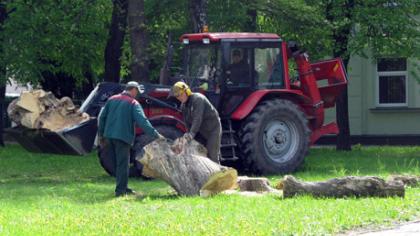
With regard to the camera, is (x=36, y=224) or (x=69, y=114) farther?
(x=69, y=114)

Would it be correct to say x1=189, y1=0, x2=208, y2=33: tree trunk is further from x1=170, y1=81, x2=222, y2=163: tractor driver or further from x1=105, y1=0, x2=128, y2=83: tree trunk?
x1=170, y1=81, x2=222, y2=163: tractor driver

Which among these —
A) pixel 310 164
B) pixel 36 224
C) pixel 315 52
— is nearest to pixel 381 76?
pixel 315 52

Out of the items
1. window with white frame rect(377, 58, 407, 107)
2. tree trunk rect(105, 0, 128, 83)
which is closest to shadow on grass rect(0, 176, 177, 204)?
tree trunk rect(105, 0, 128, 83)

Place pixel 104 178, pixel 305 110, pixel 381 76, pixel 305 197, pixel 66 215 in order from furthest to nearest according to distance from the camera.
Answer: pixel 381 76 < pixel 305 110 < pixel 104 178 < pixel 305 197 < pixel 66 215

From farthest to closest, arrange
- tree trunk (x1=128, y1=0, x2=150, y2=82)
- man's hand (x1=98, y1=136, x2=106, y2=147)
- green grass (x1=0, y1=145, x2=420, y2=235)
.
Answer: tree trunk (x1=128, y1=0, x2=150, y2=82) → man's hand (x1=98, y1=136, x2=106, y2=147) → green grass (x1=0, y1=145, x2=420, y2=235)

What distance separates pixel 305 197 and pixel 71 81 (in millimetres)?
20883

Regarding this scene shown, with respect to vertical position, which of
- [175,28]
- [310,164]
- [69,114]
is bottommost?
[310,164]

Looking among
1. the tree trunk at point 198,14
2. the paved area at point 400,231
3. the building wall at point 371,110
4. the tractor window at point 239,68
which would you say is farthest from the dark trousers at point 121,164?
the building wall at point 371,110

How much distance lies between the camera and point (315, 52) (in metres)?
24.2

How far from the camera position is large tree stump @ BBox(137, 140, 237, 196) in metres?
14.3

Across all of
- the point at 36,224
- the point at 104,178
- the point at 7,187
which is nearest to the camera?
the point at 36,224

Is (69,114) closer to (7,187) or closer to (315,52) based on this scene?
(7,187)

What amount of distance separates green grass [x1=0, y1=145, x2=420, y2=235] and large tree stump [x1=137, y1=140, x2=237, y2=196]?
283mm

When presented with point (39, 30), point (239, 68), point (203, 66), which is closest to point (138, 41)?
point (39, 30)
